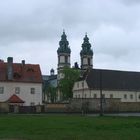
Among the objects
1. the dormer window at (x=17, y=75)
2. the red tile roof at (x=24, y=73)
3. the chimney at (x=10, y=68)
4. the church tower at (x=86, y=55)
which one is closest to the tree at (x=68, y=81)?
the church tower at (x=86, y=55)

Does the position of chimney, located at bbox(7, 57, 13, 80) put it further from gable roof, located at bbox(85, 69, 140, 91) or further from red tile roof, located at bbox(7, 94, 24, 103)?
gable roof, located at bbox(85, 69, 140, 91)

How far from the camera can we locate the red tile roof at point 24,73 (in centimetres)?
8946

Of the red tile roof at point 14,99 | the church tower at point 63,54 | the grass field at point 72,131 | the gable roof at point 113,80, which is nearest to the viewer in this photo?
the grass field at point 72,131

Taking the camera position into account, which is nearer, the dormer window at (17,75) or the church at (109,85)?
the dormer window at (17,75)

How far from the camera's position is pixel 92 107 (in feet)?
279

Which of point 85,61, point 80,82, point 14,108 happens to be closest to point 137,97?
point 80,82

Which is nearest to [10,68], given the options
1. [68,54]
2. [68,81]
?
[68,81]

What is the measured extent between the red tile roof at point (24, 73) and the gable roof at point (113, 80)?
3602cm

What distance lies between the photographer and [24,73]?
298ft

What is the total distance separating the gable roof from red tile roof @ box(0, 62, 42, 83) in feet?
118

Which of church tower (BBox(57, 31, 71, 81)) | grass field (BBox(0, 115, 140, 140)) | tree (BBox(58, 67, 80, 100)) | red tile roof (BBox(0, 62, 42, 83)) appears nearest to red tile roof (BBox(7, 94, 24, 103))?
red tile roof (BBox(0, 62, 42, 83))

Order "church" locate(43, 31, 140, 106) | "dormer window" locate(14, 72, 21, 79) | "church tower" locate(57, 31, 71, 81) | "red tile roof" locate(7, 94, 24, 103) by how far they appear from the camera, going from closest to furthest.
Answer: "red tile roof" locate(7, 94, 24, 103) < "dormer window" locate(14, 72, 21, 79) < "church" locate(43, 31, 140, 106) < "church tower" locate(57, 31, 71, 81)

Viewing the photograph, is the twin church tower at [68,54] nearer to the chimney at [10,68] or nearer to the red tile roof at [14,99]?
the chimney at [10,68]

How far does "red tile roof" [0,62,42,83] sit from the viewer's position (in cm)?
8946
